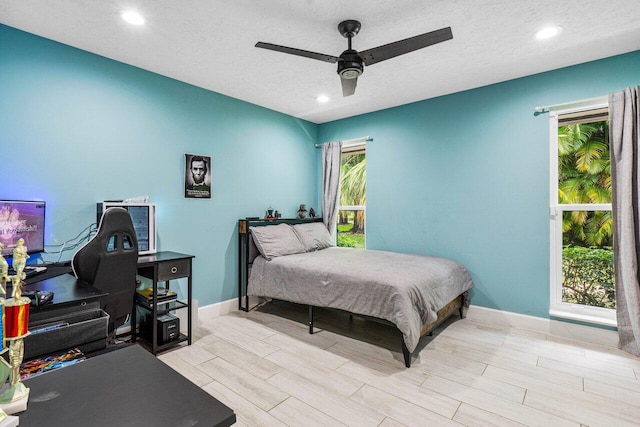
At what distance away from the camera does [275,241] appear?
3.84 m

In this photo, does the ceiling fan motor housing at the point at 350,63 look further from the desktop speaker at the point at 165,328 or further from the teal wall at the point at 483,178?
the desktop speaker at the point at 165,328

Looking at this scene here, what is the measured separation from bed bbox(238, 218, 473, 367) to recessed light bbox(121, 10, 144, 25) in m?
2.20

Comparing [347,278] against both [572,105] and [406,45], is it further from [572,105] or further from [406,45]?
[572,105]

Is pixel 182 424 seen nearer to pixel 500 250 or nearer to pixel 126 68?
pixel 126 68

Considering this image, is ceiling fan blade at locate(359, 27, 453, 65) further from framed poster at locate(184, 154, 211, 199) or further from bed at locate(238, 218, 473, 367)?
framed poster at locate(184, 154, 211, 199)

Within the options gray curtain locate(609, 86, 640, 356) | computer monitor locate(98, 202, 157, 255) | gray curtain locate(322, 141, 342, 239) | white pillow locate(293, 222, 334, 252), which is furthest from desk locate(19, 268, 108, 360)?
gray curtain locate(609, 86, 640, 356)

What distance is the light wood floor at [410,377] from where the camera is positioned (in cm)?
192

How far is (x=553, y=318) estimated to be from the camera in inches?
124

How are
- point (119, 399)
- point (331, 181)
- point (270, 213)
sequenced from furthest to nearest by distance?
point (331, 181) < point (270, 213) < point (119, 399)

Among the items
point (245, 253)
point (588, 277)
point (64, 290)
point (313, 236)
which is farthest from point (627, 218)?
point (64, 290)

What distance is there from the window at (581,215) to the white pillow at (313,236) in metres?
2.60

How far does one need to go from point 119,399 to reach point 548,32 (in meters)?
3.37

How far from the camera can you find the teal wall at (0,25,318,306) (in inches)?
97.9

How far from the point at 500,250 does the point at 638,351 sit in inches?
51.2
